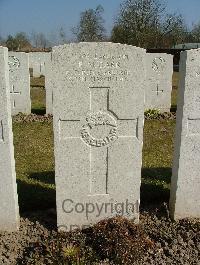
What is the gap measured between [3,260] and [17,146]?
3942 mm

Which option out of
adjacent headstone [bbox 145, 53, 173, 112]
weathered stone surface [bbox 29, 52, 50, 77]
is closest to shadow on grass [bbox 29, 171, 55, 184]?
adjacent headstone [bbox 145, 53, 173, 112]

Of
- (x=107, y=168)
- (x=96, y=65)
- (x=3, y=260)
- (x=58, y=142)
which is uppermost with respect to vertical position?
(x=96, y=65)

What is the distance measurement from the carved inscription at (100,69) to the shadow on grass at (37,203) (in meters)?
1.90

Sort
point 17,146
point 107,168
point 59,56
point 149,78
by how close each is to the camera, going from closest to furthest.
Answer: point 59,56 → point 107,168 → point 17,146 → point 149,78

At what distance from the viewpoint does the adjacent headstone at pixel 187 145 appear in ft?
12.1

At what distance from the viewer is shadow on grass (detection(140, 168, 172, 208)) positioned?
4.84 metres

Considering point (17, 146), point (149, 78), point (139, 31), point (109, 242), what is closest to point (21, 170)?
point (17, 146)

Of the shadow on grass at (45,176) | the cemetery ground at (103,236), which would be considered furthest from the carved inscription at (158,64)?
the shadow on grass at (45,176)

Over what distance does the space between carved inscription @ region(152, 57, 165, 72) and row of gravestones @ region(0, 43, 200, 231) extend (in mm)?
6419

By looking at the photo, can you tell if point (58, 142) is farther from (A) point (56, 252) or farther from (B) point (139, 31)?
(B) point (139, 31)

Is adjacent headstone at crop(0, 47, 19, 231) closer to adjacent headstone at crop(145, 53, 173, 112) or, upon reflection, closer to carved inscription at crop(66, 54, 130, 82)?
carved inscription at crop(66, 54, 130, 82)

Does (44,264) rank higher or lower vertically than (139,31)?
lower

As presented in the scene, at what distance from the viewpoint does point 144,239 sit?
3.66 m

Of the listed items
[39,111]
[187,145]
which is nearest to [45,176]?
[187,145]
